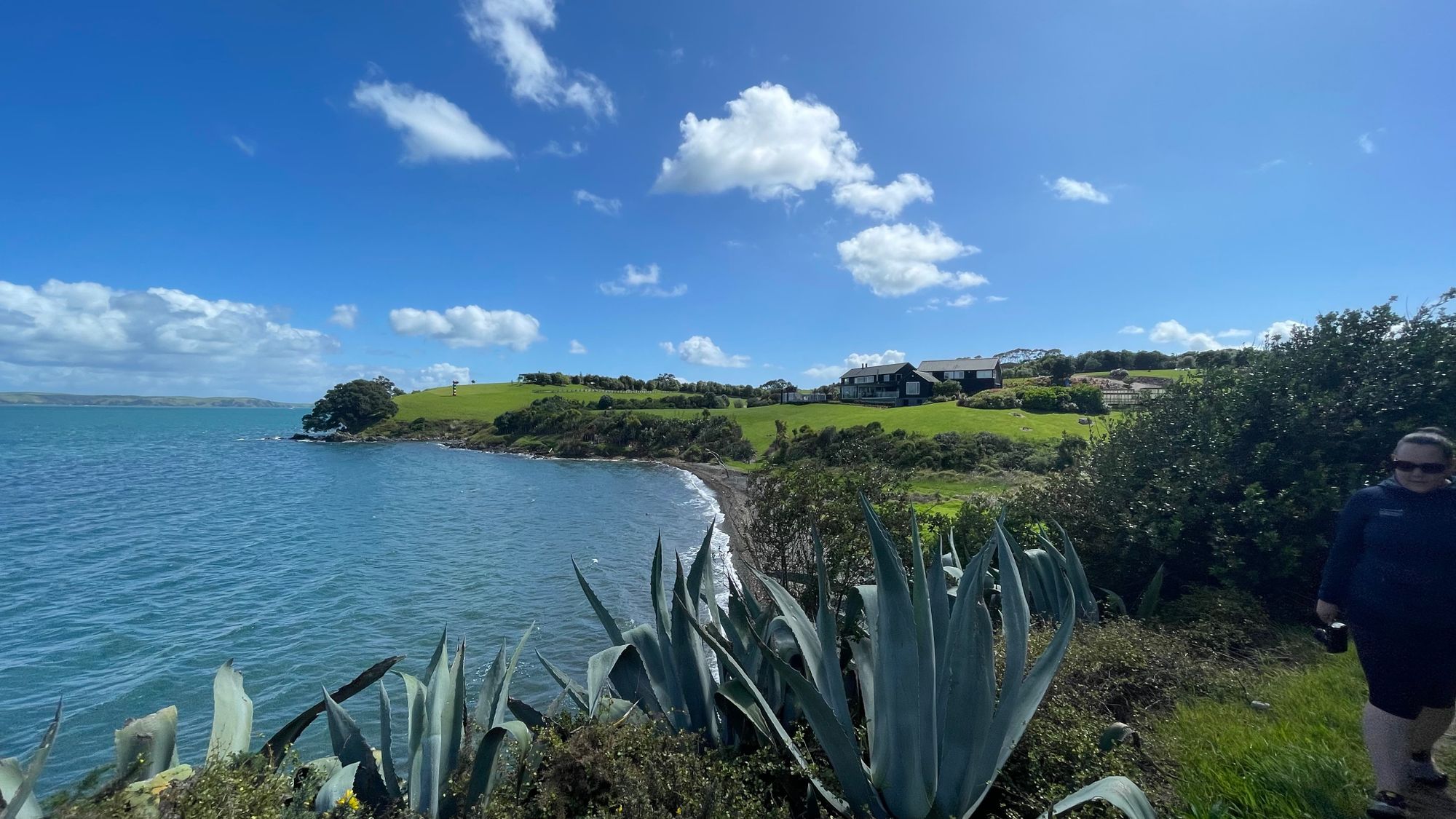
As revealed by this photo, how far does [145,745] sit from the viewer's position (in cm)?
311

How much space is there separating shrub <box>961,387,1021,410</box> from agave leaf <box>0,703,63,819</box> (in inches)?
1983

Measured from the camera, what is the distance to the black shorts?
116 inches

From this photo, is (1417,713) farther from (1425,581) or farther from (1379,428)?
(1379,428)

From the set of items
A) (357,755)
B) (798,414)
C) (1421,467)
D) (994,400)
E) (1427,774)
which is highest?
(1421,467)

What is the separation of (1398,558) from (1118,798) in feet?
7.03

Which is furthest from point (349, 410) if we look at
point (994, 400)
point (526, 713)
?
point (526, 713)

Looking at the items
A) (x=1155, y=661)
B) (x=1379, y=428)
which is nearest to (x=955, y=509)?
(x=1379, y=428)

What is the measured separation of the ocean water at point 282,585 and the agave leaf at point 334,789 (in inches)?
60.0

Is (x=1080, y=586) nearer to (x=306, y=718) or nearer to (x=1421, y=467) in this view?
(x=1421, y=467)

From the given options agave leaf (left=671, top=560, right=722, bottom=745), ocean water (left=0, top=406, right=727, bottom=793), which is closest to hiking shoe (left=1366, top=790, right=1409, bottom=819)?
agave leaf (left=671, top=560, right=722, bottom=745)

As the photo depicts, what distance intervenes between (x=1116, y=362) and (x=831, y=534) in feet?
249

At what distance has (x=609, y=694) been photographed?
4.21 m

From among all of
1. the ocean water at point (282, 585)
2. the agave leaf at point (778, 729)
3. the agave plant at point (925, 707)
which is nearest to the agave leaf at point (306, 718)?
the ocean water at point (282, 585)

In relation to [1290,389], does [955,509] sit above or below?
below
